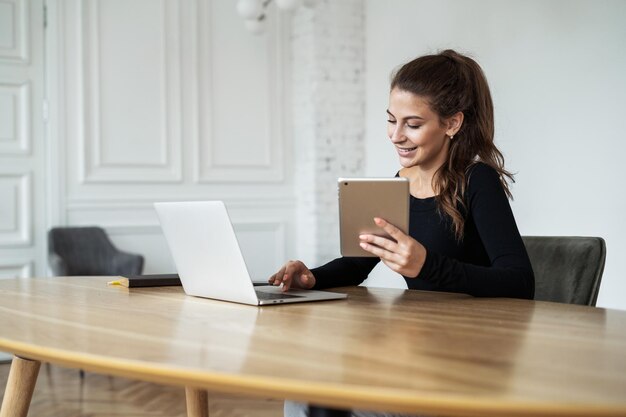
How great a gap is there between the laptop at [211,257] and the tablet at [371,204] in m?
0.18

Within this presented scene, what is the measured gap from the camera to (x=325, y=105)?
5508 mm

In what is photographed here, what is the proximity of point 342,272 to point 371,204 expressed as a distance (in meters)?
0.49

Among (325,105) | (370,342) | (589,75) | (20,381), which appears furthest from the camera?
(325,105)

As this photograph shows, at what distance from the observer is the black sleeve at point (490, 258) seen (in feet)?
5.56

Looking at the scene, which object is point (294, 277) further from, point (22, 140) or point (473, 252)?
point (22, 140)

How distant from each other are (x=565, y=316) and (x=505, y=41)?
321 centimetres

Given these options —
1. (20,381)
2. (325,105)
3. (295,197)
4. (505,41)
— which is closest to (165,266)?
(295,197)

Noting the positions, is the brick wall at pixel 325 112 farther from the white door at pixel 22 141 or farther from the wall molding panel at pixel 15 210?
the wall molding panel at pixel 15 210

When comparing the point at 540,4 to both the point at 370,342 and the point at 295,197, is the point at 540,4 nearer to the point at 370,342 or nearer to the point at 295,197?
the point at 295,197

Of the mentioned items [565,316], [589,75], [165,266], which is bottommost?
[165,266]

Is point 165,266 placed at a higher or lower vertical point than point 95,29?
lower

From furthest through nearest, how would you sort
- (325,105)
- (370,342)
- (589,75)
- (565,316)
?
(325,105)
(589,75)
(565,316)
(370,342)

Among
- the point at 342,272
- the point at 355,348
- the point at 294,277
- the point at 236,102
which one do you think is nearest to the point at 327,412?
the point at 355,348

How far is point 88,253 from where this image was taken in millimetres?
4645
